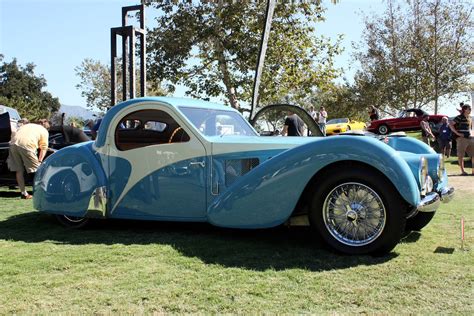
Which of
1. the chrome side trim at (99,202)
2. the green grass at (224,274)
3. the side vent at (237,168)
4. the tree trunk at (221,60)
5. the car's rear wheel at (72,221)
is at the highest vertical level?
the tree trunk at (221,60)

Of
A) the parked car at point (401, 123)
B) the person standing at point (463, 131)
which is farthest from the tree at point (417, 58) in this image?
the person standing at point (463, 131)

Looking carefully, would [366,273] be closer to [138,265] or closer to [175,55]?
[138,265]

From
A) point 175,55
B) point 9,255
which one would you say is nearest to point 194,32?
point 175,55

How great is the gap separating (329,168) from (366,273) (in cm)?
103

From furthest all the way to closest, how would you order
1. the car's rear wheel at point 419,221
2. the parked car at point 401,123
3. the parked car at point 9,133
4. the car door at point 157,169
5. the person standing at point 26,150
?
the parked car at point 401,123 → the parked car at point 9,133 → the person standing at point 26,150 → the car's rear wheel at point 419,221 → the car door at point 157,169

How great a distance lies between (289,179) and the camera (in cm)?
420

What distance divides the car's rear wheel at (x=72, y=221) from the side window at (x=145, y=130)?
1.11m

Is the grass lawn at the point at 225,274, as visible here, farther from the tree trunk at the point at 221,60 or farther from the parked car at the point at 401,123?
the parked car at the point at 401,123

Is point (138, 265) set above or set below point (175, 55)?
below

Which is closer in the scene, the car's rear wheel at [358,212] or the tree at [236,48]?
the car's rear wheel at [358,212]

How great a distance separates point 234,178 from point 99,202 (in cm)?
165

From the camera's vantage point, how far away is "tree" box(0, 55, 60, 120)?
5809 centimetres

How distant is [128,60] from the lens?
30.1 ft

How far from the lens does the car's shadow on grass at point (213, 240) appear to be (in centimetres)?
391
